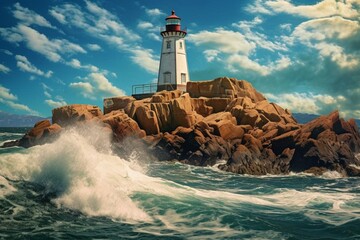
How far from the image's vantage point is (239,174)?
864 inches

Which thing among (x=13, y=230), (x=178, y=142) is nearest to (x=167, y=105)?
(x=178, y=142)

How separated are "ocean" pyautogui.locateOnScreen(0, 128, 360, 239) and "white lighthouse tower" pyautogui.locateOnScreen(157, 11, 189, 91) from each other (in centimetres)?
2941

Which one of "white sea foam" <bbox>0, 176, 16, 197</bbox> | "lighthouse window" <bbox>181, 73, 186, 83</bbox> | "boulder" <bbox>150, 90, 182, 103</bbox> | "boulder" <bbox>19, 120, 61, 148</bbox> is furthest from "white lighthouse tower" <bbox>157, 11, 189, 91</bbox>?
"white sea foam" <bbox>0, 176, 16, 197</bbox>

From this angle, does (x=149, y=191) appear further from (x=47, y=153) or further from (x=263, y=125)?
(x=263, y=125)

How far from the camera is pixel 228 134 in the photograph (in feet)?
88.9

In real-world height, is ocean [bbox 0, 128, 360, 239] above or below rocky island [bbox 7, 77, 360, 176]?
below

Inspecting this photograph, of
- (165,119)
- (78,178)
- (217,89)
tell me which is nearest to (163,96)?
(165,119)

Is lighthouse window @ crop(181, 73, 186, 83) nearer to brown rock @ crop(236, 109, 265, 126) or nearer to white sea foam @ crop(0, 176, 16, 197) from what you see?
brown rock @ crop(236, 109, 265, 126)

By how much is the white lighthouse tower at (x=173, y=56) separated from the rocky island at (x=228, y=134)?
28.7ft

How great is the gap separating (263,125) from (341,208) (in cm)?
1727

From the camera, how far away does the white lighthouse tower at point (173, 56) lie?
42.9 m

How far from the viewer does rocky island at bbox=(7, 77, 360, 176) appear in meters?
23.7

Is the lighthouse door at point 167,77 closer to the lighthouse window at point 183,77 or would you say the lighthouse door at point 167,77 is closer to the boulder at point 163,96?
the lighthouse window at point 183,77

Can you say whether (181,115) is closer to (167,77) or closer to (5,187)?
(167,77)
